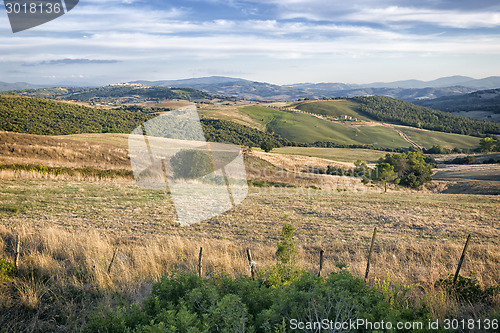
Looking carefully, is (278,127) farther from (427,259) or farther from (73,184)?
(427,259)

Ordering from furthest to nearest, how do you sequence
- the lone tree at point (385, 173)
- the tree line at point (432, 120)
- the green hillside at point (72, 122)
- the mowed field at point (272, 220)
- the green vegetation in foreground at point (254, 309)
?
the tree line at point (432, 120) < the green hillside at point (72, 122) < the lone tree at point (385, 173) < the mowed field at point (272, 220) < the green vegetation in foreground at point (254, 309)

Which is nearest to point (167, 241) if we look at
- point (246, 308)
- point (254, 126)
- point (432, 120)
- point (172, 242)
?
point (172, 242)

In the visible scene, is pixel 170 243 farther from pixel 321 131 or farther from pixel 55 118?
pixel 321 131

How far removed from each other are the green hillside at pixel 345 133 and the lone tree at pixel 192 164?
324ft

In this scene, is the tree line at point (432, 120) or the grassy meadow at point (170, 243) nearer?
the grassy meadow at point (170, 243)

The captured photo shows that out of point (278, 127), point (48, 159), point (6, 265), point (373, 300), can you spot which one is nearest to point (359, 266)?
point (373, 300)

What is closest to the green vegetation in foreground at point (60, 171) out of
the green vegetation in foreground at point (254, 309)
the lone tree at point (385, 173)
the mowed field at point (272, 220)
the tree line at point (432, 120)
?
the mowed field at point (272, 220)

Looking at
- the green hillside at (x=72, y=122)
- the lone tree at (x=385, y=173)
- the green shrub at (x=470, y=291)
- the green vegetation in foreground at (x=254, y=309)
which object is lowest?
the lone tree at (x=385, y=173)

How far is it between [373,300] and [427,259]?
6.15 meters

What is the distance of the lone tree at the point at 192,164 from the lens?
2967 centimetres

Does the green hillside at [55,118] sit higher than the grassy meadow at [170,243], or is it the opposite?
the green hillside at [55,118]

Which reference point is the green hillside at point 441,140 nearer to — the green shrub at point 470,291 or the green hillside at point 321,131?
the green hillside at point 321,131

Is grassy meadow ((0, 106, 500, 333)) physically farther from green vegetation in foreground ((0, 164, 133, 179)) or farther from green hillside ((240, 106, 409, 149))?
green hillside ((240, 106, 409, 149))

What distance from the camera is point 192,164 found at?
2975cm
